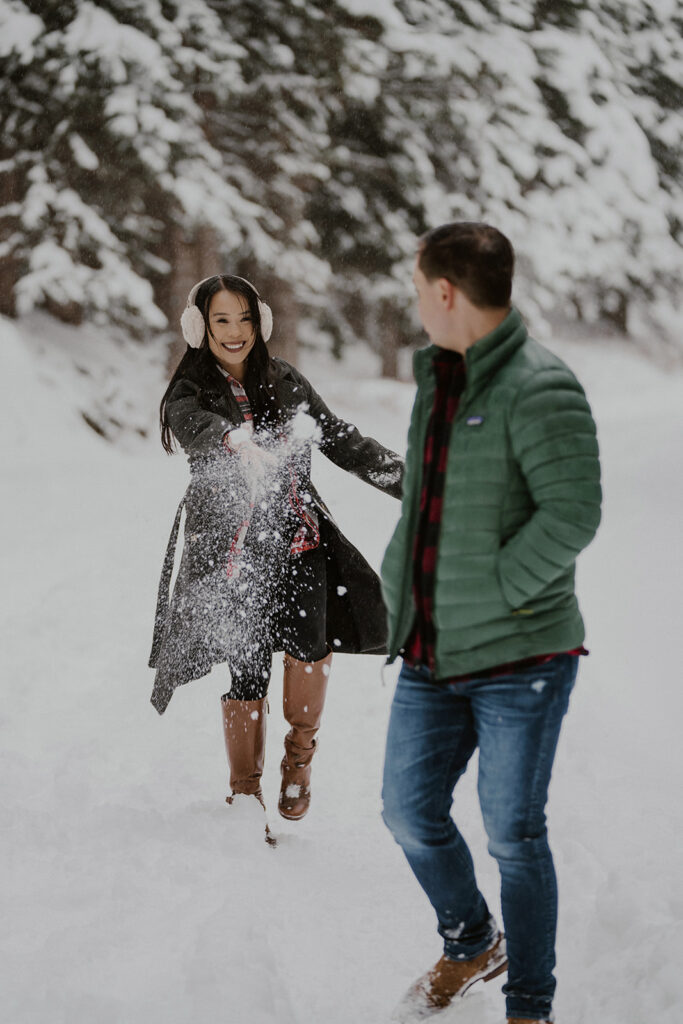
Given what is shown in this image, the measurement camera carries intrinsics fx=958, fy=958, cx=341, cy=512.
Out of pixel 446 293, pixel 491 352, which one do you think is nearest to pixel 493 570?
pixel 491 352

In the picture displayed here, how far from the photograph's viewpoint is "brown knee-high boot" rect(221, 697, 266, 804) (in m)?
3.56

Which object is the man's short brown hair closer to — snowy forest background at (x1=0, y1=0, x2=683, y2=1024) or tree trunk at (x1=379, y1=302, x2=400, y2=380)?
snowy forest background at (x1=0, y1=0, x2=683, y2=1024)

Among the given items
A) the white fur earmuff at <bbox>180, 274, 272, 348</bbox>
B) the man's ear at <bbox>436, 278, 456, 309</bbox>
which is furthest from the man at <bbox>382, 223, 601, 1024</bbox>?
the white fur earmuff at <bbox>180, 274, 272, 348</bbox>

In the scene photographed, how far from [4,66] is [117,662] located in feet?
24.4

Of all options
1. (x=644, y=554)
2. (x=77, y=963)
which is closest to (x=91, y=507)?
(x=644, y=554)

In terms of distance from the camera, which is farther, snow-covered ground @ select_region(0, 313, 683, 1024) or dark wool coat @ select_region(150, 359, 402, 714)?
dark wool coat @ select_region(150, 359, 402, 714)

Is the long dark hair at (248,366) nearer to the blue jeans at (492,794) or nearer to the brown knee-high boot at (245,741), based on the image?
the brown knee-high boot at (245,741)

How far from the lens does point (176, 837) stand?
3.48 m

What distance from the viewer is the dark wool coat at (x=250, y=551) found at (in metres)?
3.47

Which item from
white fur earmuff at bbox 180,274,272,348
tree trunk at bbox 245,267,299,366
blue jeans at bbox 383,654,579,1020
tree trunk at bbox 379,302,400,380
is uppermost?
white fur earmuff at bbox 180,274,272,348

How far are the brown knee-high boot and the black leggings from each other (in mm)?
41

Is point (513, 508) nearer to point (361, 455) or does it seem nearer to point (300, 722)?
point (361, 455)

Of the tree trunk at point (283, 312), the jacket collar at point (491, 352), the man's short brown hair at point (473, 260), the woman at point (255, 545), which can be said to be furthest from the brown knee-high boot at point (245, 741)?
the tree trunk at point (283, 312)

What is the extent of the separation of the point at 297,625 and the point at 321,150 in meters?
9.32
